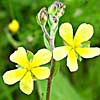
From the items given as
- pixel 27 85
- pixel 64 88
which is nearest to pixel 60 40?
pixel 64 88

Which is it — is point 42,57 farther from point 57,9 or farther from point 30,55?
point 57,9

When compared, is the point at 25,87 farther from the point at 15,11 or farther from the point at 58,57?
the point at 15,11

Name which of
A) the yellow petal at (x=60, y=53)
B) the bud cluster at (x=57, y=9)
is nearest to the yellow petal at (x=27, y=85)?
the yellow petal at (x=60, y=53)

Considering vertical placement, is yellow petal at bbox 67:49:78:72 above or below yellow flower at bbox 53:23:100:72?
below

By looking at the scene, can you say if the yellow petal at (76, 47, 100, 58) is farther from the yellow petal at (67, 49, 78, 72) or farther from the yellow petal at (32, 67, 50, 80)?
the yellow petal at (32, 67, 50, 80)

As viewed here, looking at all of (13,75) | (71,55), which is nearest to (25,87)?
(13,75)

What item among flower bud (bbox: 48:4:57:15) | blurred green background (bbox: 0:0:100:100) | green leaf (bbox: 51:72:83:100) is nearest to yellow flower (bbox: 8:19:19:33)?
blurred green background (bbox: 0:0:100:100)
